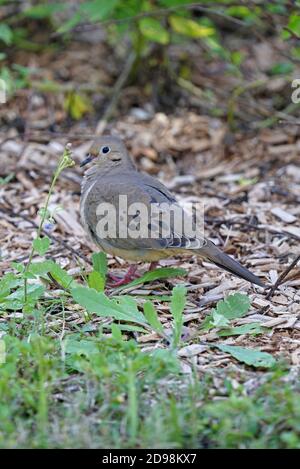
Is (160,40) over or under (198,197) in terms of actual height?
over

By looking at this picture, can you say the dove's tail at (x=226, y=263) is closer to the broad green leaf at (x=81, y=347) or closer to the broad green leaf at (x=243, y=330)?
the broad green leaf at (x=243, y=330)

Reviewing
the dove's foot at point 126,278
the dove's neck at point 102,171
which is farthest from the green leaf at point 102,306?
the dove's neck at point 102,171

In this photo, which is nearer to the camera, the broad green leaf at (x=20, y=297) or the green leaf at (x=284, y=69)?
the broad green leaf at (x=20, y=297)

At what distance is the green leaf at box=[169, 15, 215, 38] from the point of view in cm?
723

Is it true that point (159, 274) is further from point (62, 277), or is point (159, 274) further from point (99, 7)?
point (99, 7)

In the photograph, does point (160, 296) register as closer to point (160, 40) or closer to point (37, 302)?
point (37, 302)

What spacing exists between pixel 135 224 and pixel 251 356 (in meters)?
1.33

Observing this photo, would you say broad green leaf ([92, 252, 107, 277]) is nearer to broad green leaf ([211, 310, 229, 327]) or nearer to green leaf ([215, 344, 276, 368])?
broad green leaf ([211, 310, 229, 327])

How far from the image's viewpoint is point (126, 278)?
5152mm

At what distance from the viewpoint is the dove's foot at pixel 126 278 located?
201 inches

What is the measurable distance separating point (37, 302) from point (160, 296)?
75cm

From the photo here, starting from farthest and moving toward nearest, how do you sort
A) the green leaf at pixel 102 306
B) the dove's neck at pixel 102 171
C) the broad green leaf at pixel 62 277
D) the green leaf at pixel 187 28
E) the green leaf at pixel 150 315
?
the green leaf at pixel 187 28 → the dove's neck at pixel 102 171 → the broad green leaf at pixel 62 277 → the green leaf at pixel 102 306 → the green leaf at pixel 150 315
